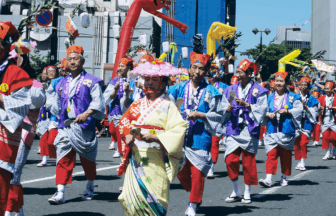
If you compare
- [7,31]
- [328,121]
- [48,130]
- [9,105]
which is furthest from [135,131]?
[328,121]

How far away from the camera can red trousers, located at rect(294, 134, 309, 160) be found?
10828mm

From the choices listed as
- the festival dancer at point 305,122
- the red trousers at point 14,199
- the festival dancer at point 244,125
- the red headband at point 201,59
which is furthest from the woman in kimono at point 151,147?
the festival dancer at point 305,122

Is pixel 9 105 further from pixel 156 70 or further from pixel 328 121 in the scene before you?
pixel 328 121

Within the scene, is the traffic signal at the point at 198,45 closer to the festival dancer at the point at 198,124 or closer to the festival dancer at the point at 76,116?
the festival dancer at the point at 198,124

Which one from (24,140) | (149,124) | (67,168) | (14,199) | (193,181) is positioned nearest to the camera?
(149,124)

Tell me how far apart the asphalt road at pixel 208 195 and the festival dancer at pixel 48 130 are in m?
0.34

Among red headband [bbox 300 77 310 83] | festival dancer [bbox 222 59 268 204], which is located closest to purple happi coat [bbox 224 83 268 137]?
festival dancer [bbox 222 59 268 204]

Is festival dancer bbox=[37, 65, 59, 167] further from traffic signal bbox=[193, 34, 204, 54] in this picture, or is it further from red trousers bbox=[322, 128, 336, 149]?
red trousers bbox=[322, 128, 336, 149]

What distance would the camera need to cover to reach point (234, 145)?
713 centimetres

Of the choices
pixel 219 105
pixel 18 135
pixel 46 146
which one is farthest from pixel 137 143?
pixel 46 146

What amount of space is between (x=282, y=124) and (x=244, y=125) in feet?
6.64

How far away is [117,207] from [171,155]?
2.49m

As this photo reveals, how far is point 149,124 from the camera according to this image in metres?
4.27

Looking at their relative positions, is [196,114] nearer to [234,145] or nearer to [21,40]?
[234,145]
